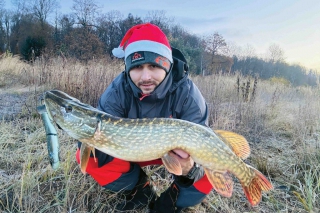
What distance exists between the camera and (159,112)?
168cm

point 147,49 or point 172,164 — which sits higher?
point 147,49

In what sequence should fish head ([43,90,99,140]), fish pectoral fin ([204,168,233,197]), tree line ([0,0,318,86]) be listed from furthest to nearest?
tree line ([0,0,318,86])
fish pectoral fin ([204,168,233,197])
fish head ([43,90,99,140])

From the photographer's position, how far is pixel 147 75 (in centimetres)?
154

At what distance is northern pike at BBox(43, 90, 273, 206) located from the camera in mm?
1236

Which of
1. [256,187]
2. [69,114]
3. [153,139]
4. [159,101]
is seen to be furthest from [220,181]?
[69,114]

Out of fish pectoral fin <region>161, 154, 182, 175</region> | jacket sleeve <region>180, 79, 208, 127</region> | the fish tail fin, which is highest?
jacket sleeve <region>180, 79, 208, 127</region>

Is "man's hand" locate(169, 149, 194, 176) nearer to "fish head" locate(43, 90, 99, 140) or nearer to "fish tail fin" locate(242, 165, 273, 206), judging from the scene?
"fish tail fin" locate(242, 165, 273, 206)

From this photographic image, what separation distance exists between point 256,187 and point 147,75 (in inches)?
34.9

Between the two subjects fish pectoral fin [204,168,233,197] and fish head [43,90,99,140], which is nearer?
fish head [43,90,99,140]

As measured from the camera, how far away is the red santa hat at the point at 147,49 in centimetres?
153

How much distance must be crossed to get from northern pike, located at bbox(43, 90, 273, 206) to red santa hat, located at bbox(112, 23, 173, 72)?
42 centimetres

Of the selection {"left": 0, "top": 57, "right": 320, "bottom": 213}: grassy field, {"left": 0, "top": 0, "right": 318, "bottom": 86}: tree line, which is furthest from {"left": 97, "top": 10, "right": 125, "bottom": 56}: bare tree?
{"left": 0, "top": 57, "right": 320, "bottom": 213}: grassy field

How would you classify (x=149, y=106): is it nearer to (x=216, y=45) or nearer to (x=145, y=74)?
(x=145, y=74)

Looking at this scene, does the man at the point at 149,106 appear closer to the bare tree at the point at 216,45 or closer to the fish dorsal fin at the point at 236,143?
the fish dorsal fin at the point at 236,143
